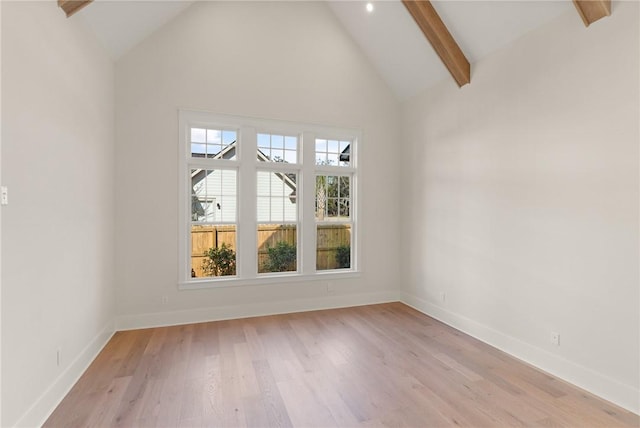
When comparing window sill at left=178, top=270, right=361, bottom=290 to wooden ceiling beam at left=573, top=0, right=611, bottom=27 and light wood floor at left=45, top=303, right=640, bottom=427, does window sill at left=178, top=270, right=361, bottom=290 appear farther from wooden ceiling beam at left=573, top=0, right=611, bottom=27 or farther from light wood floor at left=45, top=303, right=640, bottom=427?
wooden ceiling beam at left=573, top=0, right=611, bottom=27

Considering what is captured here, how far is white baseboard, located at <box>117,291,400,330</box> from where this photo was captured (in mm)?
3783

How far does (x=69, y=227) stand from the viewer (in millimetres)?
2535

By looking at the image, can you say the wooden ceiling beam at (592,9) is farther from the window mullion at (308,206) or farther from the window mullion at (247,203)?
the window mullion at (247,203)

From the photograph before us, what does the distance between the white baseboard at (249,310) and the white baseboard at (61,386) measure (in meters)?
0.47

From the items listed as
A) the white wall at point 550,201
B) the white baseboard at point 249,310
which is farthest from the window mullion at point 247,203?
the white wall at point 550,201

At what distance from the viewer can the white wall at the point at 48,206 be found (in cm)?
181

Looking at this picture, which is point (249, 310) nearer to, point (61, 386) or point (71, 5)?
point (61, 386)

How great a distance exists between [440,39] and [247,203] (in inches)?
121

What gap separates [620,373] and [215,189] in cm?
435

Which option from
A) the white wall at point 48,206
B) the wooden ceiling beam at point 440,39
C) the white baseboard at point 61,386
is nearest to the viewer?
the white wall at point 48,206

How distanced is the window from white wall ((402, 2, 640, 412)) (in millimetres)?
1481

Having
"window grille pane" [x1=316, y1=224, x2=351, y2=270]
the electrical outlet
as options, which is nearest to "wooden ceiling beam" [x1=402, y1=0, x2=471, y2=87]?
"window grille pane" [x1=316, y1=224, x2=351, y2=270]

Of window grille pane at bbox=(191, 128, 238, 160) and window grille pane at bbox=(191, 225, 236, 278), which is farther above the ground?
window grille pane at bbox=(191, 128, 238, 160)

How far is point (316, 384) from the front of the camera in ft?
8.45
